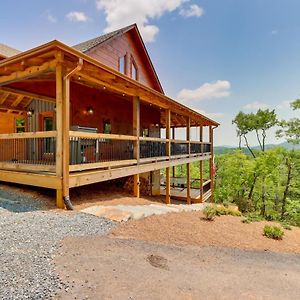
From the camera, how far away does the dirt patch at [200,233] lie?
179 inches

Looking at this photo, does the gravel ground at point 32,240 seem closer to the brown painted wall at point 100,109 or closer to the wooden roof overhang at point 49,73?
the wooden roof overhang at point 49,73

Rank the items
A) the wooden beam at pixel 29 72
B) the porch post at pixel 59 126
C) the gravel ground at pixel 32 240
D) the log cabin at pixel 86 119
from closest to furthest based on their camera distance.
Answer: the gravel ground at pixel 32 240 < the porch post at pixel 59 126 < the log cabin at pixel 86 119 < the wooden beam at pixel 29 72

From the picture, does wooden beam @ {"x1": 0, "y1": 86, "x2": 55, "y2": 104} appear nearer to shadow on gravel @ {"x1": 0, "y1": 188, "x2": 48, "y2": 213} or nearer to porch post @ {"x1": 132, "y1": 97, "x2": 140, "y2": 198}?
porch post @ {"x1": 132, "y1": 97, "x2": 140, "y2": 198}

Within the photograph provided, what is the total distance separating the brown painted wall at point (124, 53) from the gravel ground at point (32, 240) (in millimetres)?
7714

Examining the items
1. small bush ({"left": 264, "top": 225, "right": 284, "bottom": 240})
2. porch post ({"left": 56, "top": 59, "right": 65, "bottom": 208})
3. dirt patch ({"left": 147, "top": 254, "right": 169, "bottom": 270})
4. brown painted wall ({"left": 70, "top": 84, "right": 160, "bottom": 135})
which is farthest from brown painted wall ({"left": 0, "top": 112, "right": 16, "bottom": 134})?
small bush ({"left": 264, "top": 225, "right": 284, "bottom": 240})

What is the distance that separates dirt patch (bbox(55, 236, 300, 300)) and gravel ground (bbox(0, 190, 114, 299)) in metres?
0.17

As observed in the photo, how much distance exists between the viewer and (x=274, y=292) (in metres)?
3.00

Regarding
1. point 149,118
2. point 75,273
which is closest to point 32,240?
point 75,273

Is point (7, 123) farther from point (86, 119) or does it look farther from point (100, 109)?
point (100, 109)

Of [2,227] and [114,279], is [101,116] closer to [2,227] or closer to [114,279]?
[2,227]

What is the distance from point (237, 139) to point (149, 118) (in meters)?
24.8

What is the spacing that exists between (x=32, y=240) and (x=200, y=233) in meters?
3.28

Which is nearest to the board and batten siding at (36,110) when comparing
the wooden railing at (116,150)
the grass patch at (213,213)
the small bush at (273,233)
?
the wooden railing at (116,150)

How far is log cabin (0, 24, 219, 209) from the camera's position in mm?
5539
